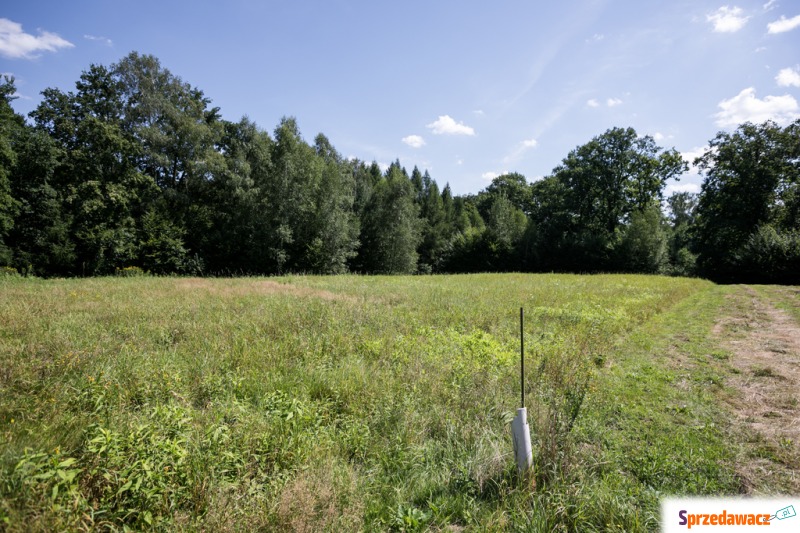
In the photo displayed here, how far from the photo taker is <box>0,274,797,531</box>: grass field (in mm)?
2643

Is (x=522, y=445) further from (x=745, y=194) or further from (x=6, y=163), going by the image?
(x=745, y=194)

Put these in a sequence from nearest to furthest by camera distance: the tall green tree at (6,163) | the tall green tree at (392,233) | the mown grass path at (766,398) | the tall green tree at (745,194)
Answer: the mown grass path at (766,398)
the tall green tree at (6,163)
the tall green tree at (745,194)
the tall green tree at (392,233)

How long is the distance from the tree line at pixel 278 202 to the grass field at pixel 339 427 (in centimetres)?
2506

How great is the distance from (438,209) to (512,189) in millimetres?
22452

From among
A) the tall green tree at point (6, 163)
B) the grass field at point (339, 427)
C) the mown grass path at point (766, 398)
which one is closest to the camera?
the grass field at point (339, 427)


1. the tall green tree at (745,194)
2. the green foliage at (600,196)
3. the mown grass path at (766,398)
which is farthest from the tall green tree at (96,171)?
the tall green tree at (745,194)

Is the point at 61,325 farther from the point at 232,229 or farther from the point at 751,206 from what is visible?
the point at 751,206

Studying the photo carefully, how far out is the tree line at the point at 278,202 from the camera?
89.5ft

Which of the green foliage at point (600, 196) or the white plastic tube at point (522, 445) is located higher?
the green foliage at point (600, 196)

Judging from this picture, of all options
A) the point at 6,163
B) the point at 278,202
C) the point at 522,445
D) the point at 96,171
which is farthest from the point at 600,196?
the point at 6,163

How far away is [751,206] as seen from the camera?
3519cm

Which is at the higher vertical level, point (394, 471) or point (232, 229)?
point (232, 229)

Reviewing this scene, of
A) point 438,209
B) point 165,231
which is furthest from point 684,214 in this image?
point 165,231

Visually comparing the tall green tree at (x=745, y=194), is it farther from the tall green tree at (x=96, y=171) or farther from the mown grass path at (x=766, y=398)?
the tall green tree at (x=96, y=171)
